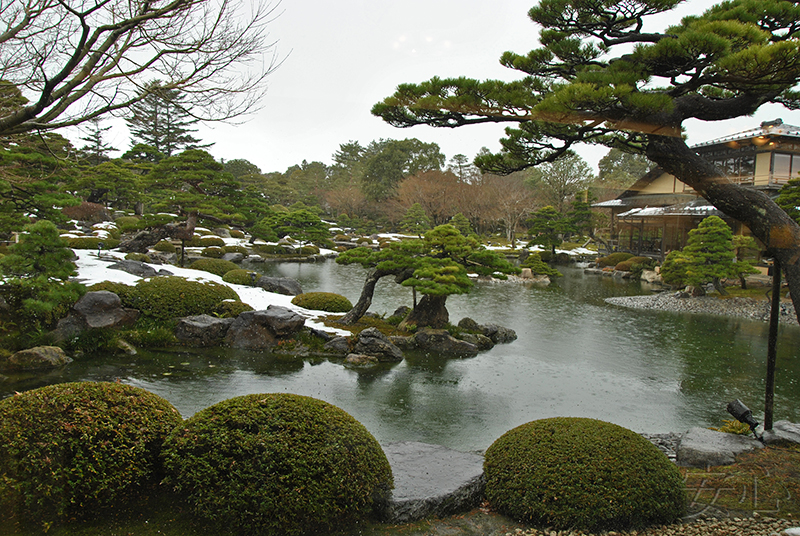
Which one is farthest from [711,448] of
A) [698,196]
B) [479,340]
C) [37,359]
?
[698,196]

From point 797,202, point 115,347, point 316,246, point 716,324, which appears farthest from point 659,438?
point 316,246

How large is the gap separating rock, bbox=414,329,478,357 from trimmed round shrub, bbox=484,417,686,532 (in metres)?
5.96

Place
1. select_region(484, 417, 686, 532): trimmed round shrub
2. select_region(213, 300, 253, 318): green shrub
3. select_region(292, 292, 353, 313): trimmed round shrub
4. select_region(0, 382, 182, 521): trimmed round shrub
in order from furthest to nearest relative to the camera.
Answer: select_region(292, 292, 353, 313): trimmed round shrub
select_region(213, 300, 253, 318): green shrub
select_region(484, 417, 686, 532): trimmed round shrub
select_region(0, 382, 182, 521): trimmed round shrub

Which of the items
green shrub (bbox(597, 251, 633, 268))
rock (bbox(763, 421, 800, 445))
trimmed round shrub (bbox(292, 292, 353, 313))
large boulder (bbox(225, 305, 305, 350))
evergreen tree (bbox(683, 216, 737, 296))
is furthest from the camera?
green shrub (bbox(597, 251, 633, 268))

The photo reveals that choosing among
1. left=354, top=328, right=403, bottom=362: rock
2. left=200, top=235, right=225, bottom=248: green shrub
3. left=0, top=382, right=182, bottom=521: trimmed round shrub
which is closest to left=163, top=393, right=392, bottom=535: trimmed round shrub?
left=0, top=382, right=182, bottom=521: trimmed round shrub

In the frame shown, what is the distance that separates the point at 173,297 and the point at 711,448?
8.77 meters

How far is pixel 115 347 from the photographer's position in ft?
25.4

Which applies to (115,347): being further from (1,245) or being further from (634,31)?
(1,245)

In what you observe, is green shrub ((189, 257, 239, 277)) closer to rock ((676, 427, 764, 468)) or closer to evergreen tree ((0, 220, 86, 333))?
evergreen tree ((0, 220, 86, 333))

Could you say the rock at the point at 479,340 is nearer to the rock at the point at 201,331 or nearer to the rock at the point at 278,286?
the rock at the point at 201,331

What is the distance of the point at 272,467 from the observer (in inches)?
103

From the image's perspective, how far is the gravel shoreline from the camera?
13.6 meters

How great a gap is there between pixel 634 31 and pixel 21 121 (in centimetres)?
558

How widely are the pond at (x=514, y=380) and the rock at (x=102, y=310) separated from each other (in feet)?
2.65
